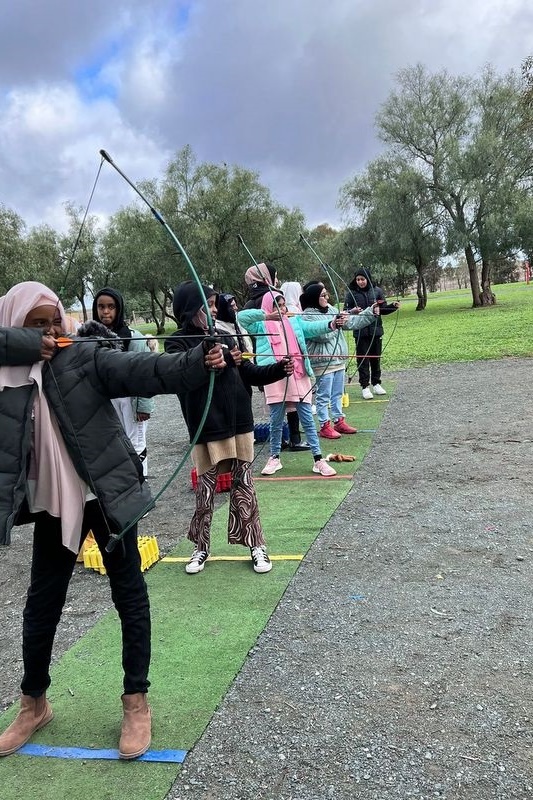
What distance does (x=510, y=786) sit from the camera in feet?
A: 7.11

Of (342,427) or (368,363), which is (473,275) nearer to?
(368,363)

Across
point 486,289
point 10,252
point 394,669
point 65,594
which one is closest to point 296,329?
point 394,669

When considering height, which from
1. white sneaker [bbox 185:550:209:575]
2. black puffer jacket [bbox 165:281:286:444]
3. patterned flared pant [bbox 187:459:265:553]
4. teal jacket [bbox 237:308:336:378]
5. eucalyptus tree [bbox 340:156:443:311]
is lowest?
white sneaker [bbox 185:550:209:575]

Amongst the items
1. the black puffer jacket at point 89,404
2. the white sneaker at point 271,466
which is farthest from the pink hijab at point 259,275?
the black puffer jacket at point 89,404

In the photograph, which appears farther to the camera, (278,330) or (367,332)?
(367,332)

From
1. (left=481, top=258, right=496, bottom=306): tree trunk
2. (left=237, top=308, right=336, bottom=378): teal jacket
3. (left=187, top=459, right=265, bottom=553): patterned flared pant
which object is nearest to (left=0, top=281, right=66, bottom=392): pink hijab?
(left=187, top=459, right=265, bottom=553): patterned flared pant

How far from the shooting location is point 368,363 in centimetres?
1147

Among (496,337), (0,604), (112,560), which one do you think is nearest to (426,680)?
(112,560)

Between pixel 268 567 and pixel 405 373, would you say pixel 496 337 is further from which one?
pixel 268 567

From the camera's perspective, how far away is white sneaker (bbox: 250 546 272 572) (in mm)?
4121

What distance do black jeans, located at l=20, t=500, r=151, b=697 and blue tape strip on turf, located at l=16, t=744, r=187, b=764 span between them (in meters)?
0.25

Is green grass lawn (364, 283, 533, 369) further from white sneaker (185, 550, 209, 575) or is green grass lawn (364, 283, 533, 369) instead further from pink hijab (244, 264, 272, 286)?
white sneaker (185, 550, 209, 575)

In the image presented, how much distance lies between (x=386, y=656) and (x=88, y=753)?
1.46 meters

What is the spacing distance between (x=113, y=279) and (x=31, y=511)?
37.7 meters
